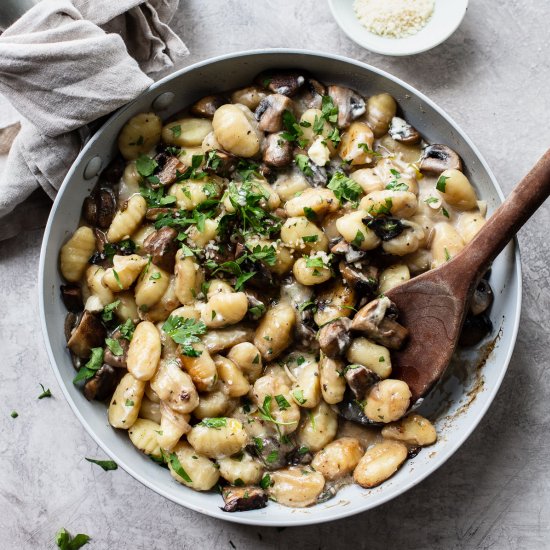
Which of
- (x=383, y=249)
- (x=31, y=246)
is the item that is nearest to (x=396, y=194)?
(x=383, y=249)

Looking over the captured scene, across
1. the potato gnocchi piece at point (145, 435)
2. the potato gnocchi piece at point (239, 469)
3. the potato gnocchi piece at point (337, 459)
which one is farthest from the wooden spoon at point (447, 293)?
the potato gnocchi piece at point (145, 435)

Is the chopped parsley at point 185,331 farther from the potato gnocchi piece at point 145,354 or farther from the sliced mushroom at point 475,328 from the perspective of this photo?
the sliced mushroom at point 475,328

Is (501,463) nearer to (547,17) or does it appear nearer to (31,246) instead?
(547,17)

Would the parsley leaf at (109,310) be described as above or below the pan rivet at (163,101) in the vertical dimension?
below

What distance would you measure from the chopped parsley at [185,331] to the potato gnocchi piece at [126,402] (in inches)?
6.5

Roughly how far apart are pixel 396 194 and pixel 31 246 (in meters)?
1.27

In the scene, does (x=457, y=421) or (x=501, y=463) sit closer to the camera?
(x=457, y=421)

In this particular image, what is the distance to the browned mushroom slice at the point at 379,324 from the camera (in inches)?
79.5

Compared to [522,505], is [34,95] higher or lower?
higher

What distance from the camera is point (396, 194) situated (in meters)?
2.04

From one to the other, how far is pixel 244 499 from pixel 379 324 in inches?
25.6

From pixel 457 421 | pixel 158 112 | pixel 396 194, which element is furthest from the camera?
pixel 158 112

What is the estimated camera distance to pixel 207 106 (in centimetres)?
229

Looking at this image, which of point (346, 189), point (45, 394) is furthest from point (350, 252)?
point (45, 394)
